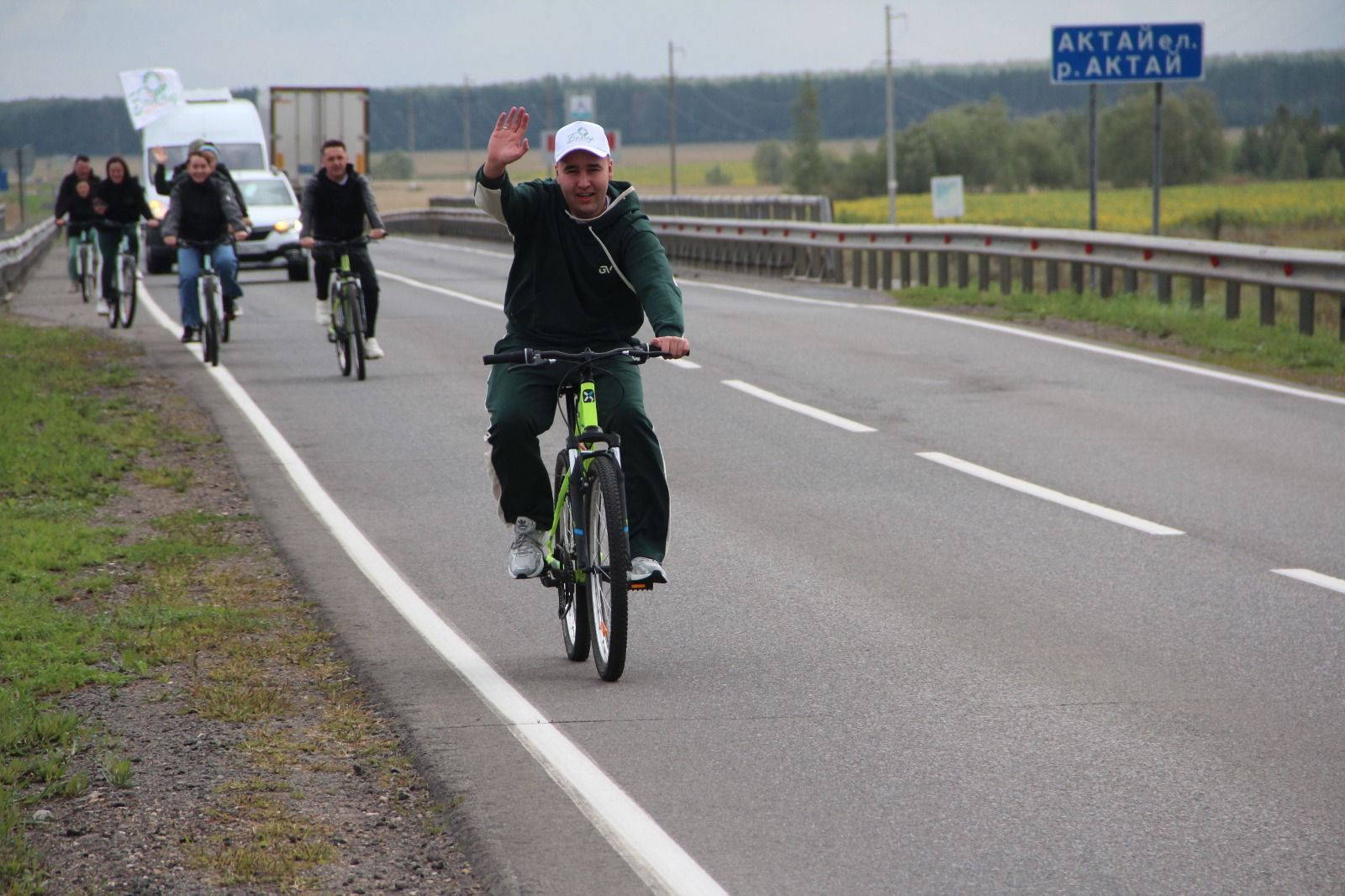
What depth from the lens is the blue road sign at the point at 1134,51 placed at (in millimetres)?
25734

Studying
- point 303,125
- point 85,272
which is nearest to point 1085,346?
point 85,272

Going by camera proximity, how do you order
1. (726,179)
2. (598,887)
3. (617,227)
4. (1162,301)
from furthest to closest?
1. (726,179)
2. (1162,301)
3. (617,227)
4. (598,887)

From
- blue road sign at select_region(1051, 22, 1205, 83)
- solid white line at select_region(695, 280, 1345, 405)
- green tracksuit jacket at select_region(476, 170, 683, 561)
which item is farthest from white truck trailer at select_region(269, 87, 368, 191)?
green tracksuit jacket at select_region(476, 170, 683, 561)

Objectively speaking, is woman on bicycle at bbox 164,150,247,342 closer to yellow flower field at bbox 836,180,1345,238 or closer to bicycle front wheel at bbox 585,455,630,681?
bicycle front wheel at bbox 585,455,630,681

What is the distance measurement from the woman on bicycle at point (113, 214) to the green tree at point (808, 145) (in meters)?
107

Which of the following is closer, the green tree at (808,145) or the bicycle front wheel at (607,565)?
the bicycle front wheel at (607,565)

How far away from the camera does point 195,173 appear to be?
1552 centimetres

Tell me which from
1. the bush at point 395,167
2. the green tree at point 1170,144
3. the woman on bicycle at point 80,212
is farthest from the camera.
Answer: the bush at point 395,167

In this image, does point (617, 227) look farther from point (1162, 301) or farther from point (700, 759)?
point (1162, 301)

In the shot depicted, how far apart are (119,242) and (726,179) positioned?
15952cm

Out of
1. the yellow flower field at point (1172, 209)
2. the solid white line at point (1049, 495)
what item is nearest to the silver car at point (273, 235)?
the yellow flower field at point (1172, 209)

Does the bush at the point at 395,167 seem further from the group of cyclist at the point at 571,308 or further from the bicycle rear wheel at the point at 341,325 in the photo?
the group of cyclist at the point at 571,308

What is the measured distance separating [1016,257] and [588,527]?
632 inches

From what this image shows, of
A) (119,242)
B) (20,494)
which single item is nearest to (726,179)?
(119,242)
